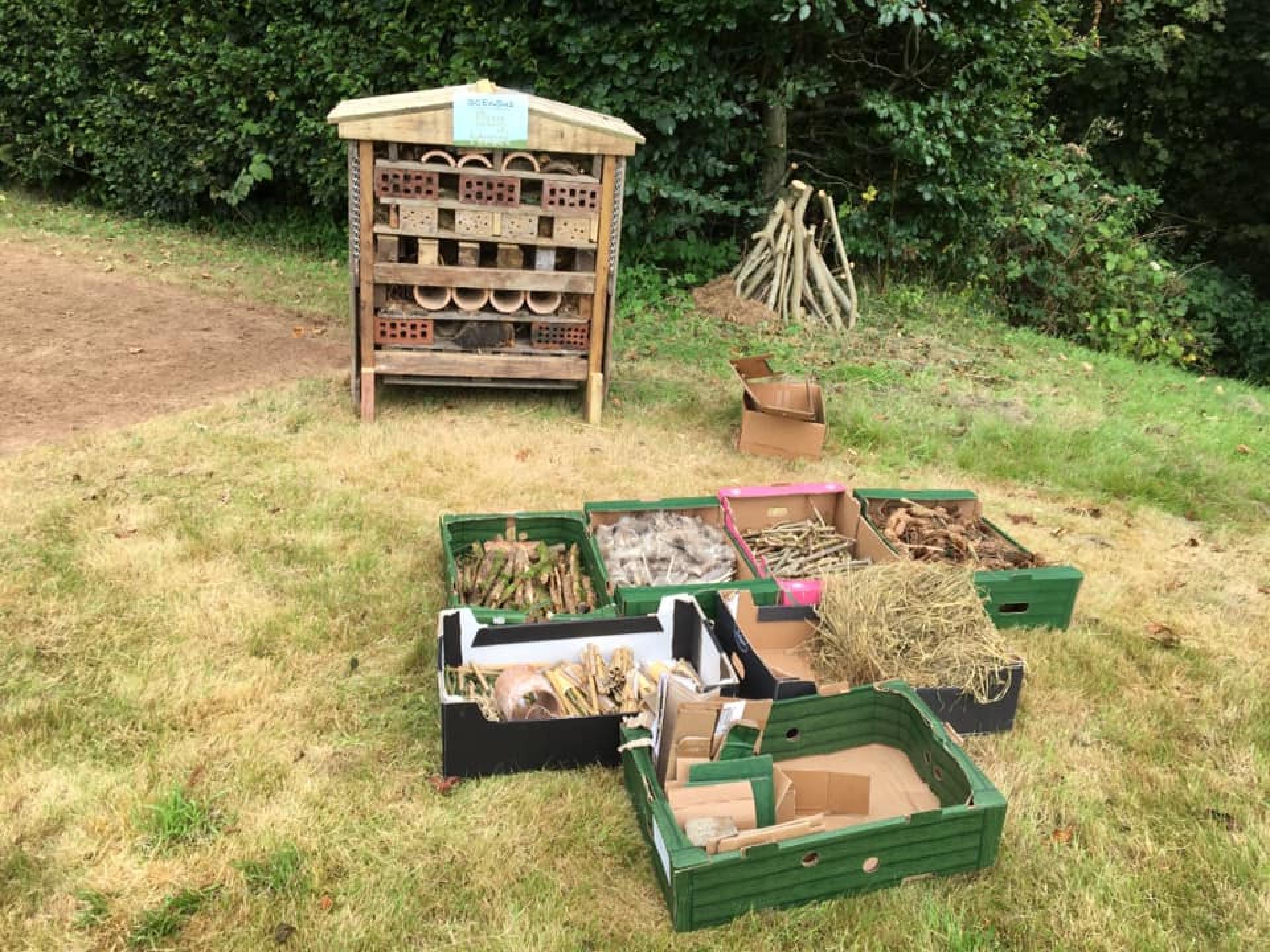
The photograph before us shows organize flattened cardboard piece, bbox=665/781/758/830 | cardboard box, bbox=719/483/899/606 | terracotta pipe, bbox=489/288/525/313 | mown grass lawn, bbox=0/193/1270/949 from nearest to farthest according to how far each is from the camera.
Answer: mown grass lawn, bbox=0/193/1270/949 → flattened cardboard piece, bbox=665/781/758/830 → cardboard box, bbox=719/483/899/606 → terracotta pipe, bbox=489/288/525/313

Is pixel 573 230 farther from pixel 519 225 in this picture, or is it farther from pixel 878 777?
pixel 878 777

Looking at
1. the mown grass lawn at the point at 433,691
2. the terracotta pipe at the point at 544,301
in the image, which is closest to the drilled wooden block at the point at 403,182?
the terracotta pipe at the point at 544,301

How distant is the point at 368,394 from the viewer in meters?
5.87

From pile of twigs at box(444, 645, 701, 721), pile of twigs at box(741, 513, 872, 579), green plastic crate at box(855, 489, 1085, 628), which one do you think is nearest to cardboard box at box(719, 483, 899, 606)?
pile of twigs at box(741, 513, 872, 579)

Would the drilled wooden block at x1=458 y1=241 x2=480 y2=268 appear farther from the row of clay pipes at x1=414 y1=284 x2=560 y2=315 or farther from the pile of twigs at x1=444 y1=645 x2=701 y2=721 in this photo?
the pile of twigs at x1=444 y1=645 x2=701 y2=721

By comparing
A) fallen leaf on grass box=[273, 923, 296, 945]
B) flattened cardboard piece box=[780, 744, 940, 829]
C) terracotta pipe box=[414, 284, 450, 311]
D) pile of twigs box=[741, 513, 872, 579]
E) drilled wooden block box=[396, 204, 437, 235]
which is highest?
drilled wooden block box=[396, 204, 437, 235]

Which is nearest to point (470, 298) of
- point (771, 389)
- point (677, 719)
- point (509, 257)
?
point (509, 257)

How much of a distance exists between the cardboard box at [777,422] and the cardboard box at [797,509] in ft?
3.34

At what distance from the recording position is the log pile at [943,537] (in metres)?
4.45

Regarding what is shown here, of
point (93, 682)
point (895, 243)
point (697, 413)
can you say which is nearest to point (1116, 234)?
point (895, 243)

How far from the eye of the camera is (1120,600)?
15.0ft

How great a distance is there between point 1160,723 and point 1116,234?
7906 millimetres

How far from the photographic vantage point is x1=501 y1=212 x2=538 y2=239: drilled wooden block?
18.7 feet

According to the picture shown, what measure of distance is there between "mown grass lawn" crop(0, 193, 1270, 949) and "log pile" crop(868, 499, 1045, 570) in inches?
15.2
